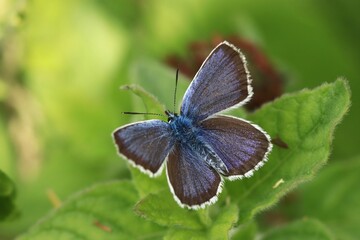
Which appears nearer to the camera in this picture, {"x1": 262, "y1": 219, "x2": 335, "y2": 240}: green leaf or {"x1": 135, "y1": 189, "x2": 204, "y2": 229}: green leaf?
{"x1": 135, "y1": 189, "x2": 204, "y2": 229}: green leaf

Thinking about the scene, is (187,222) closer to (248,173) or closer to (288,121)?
(248,173)

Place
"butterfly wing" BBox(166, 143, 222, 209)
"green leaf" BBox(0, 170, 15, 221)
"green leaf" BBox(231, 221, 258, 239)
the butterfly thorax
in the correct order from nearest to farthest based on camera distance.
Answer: "butterfly wing" BBox(166, 143, 222, 209) < the butterfly thorax < "green leaf" BBox(0, 170, 15, 221) < "green leaf" BBox(231, 221, 258, 239)

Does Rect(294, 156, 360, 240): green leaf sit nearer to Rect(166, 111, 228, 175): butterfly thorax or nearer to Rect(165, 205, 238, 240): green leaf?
Rect(165, 205, 238, 240): green leaf

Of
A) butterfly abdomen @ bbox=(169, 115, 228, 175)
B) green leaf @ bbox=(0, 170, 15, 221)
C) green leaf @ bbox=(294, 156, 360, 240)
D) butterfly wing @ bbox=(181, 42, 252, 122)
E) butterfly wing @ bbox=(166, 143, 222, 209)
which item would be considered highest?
butterfly wing @ bbox=(181, 42, 252, 122)

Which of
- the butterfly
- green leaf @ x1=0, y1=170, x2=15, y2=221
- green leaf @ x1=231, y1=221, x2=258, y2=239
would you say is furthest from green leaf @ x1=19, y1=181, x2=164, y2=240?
the butterfly

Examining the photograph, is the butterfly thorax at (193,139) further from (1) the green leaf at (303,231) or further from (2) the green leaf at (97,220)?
(1) the green leaf at (303,231)

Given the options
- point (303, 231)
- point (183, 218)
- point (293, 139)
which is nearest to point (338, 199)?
point (303, 231)
